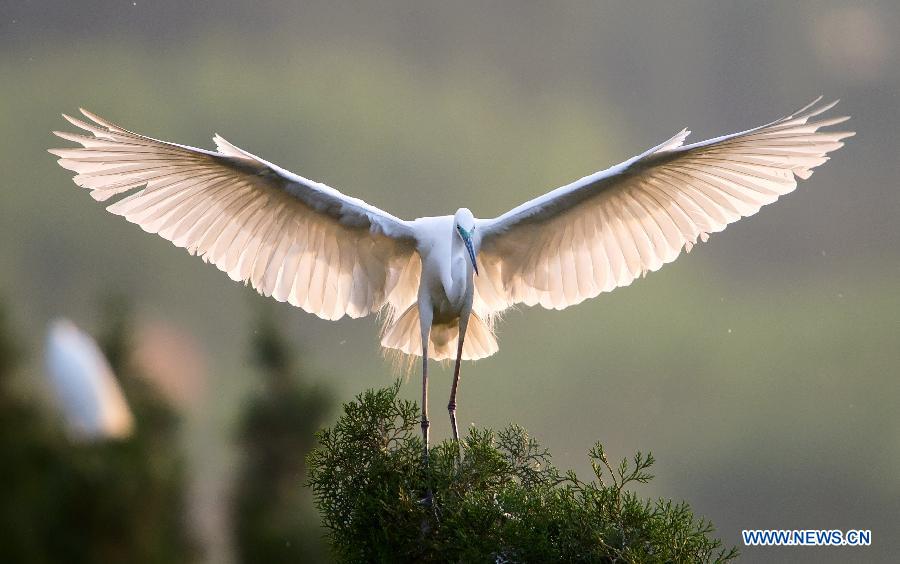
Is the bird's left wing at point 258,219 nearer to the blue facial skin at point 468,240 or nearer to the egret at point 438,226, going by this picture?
the egret at point 438,226

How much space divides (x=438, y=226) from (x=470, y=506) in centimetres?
91

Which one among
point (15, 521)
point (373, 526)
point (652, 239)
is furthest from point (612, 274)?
point (15, 521)

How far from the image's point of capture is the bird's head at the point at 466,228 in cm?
231

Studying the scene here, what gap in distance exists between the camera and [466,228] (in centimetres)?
235

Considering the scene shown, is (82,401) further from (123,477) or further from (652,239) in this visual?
(652,239)

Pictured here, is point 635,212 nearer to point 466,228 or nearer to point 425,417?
point 466,228

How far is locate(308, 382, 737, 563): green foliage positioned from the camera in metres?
1.67

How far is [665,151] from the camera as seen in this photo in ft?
7.26

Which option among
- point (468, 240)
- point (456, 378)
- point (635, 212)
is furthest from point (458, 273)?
point (635, 212)

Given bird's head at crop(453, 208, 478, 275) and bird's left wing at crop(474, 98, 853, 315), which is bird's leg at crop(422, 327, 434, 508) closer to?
bird's head at crop(453, 208, 478, 275)

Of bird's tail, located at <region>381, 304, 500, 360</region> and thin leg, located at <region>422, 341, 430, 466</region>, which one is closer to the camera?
thin leg, located at <region>422, 341, 430, 466</region>

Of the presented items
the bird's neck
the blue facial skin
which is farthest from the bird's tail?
the blue facial skin

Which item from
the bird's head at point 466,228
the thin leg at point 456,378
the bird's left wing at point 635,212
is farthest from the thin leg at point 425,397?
the bird's left wing at point 635,212

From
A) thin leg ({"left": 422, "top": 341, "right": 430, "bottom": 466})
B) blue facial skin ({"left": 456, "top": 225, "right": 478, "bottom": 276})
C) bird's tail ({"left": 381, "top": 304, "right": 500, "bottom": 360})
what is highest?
blue facial skin ({"left": 456, "top": 225, "right": 478, "bottom": 276})
